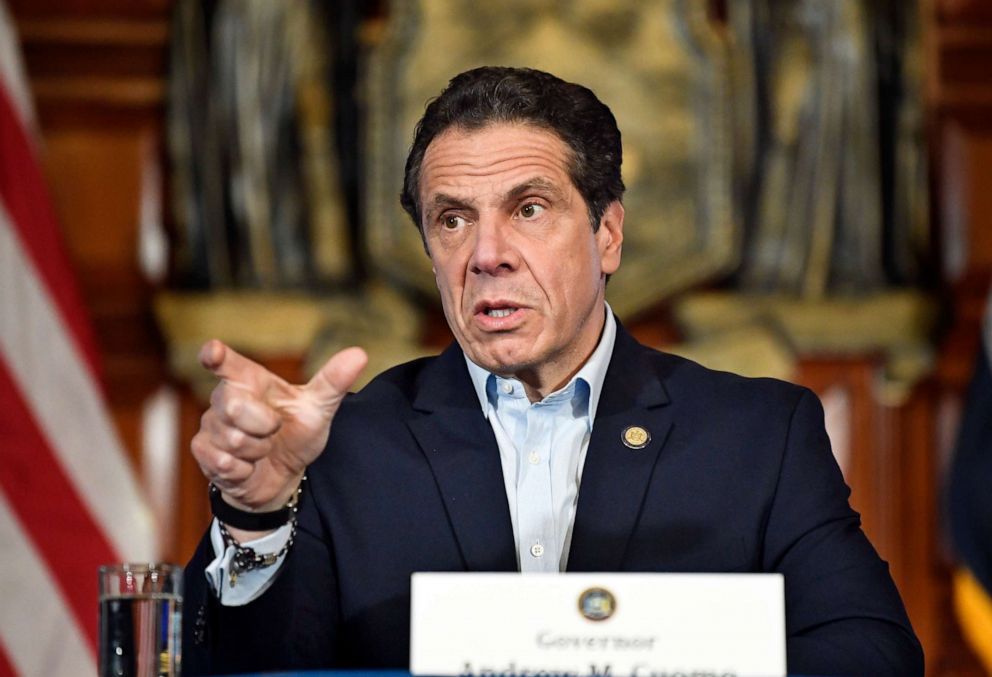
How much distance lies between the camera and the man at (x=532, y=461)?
7.32ft

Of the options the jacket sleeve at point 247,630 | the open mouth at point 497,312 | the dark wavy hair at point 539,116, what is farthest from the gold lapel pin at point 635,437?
the jacket sleeve at point 247,630

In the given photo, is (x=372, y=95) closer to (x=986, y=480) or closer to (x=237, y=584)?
(x=986, y=480)

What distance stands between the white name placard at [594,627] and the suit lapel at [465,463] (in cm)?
70

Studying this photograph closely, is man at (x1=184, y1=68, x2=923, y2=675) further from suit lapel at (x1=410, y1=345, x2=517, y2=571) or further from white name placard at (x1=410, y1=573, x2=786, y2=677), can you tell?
white name placard at (x1=410, y1=573, x2=786, y2=677)

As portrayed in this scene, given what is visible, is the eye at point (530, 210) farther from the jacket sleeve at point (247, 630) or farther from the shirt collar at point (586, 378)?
the jacket sleeve at point (247, 630)

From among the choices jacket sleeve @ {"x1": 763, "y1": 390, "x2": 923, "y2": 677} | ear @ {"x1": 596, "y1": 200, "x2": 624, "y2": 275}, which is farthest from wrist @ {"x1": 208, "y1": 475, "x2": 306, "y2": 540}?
ear @ {"x1": 596, "y1": 200, "x2": 624, "y2": 275}

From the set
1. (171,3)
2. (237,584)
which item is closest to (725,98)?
(171,3)

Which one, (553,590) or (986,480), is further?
(986,480)

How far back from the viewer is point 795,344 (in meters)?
4.40

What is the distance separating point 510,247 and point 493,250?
1.7 inches

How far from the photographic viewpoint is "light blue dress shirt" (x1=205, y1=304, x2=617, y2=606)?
2.42 m

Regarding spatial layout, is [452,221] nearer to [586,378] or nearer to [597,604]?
[586,378]

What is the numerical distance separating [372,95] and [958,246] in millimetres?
1795

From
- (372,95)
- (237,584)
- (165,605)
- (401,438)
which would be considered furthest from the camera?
(372,95)
